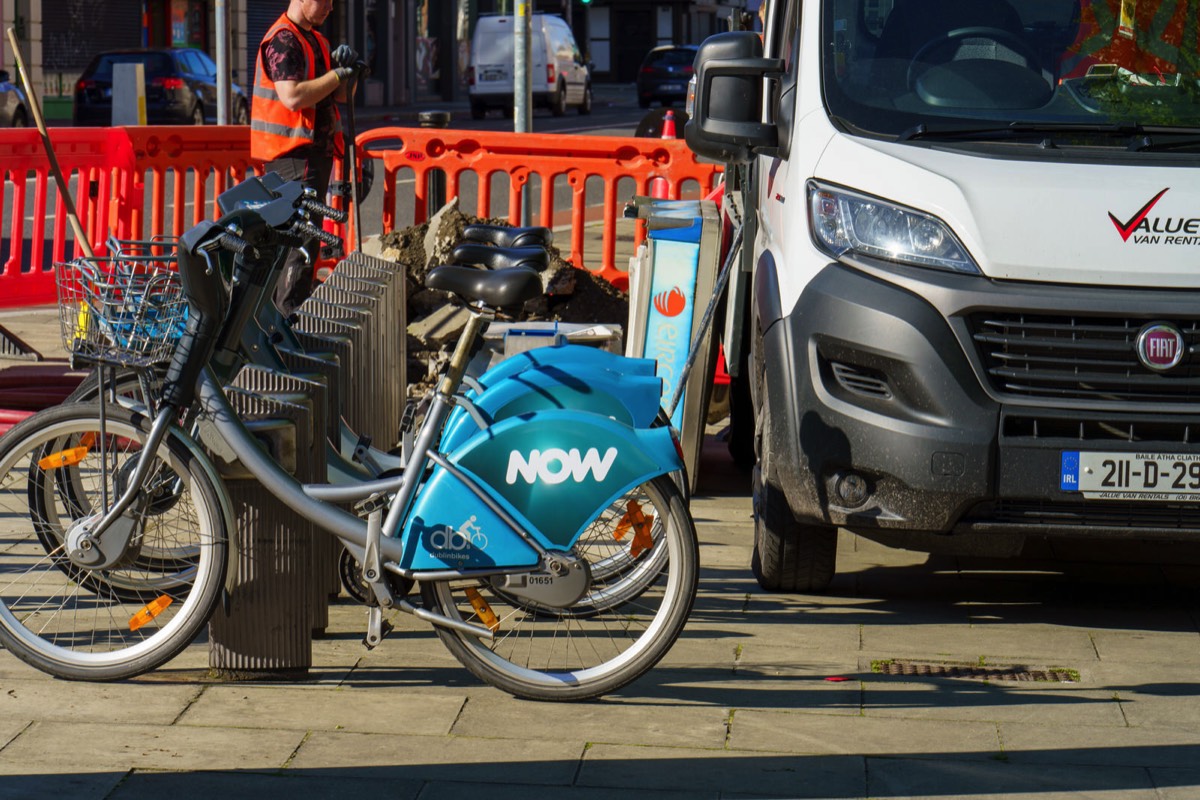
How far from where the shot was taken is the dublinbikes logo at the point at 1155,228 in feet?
17.0

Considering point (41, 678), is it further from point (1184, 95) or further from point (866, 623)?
point (1184, 95)

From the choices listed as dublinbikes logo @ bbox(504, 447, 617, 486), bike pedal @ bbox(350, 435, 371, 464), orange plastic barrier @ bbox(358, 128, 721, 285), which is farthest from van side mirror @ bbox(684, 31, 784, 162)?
orange plastic barrier @ bbox(358, 128, 721, 285)

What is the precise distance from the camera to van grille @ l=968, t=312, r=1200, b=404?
5145mm

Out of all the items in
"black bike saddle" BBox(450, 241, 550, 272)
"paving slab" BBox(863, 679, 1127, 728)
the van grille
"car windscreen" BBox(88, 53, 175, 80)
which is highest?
"car windscreen" BBox(88, 53, 175, 80)

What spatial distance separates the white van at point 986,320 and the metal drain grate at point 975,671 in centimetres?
39

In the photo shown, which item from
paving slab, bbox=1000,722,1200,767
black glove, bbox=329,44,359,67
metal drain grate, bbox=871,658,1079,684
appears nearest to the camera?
paving slab, bbox=1000,722,1200,767

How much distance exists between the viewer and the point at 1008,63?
19.1 ft

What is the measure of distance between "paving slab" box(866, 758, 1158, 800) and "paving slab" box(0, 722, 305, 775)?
143 cm

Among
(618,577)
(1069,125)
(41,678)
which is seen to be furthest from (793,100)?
(41,678)

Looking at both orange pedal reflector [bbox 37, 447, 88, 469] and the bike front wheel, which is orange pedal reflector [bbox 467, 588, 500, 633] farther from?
orange pedal reflector [bbox 37, 447, 88, 469]

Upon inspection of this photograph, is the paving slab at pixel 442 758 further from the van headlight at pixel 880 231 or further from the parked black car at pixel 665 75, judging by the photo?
the parked black car at pixel 665 75

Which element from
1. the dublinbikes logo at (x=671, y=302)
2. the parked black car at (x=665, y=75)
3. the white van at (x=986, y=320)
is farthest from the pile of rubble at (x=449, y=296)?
the parked black car at (x=665, y=75)

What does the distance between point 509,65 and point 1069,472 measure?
42.2 metres

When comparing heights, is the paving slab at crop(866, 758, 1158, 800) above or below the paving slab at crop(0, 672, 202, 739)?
above
